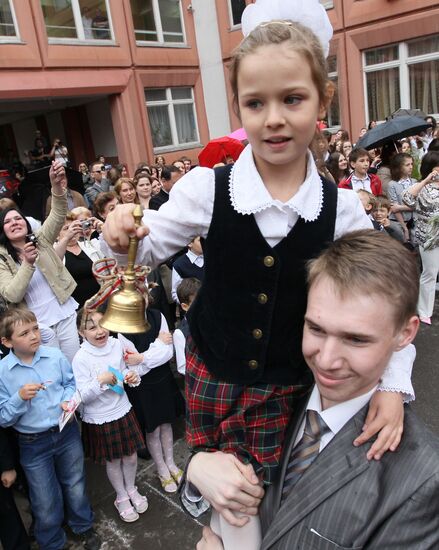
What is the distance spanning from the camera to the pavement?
2.75 m

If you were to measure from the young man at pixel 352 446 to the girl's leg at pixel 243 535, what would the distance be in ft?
0.28

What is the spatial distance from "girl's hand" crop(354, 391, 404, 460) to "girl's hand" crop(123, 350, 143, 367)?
6.82 ft

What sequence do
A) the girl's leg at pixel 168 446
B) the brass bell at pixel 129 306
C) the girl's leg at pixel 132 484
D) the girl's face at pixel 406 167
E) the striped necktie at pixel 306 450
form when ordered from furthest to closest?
the girl's face at pixel 406 167 → the girl's leg at pixel 168 446 → the girl's leg at pixel 132 484 → the striped necktie at pixel 306 450 → the brass bell at pixel 129 306

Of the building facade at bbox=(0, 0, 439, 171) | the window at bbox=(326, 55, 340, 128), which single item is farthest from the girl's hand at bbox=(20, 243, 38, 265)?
the window at bbox=(326, 55, 340, 128)

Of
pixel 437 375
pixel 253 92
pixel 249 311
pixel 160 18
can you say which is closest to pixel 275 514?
pixel 249 311

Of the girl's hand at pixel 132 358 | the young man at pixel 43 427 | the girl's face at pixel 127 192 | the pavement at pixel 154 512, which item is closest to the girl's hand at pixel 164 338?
the girl's hand at pixel 132 358

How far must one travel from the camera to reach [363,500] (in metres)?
1.08

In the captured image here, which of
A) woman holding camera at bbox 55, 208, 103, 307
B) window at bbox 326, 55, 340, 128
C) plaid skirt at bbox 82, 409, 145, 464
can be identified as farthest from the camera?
window at bbox 326, 55, 340, 128

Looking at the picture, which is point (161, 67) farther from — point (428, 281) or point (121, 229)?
point (121, 229)

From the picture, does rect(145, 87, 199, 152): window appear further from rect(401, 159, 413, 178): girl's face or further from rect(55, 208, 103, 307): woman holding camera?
rect(55, 208, 103, 307): woman holding camera

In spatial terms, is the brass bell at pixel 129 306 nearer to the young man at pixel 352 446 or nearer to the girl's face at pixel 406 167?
the young man at pixel 352 446

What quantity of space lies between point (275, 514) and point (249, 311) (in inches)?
21.8

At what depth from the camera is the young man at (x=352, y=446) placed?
105cm

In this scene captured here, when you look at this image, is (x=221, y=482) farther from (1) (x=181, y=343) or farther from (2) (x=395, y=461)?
(1) (x=181, y=343)
